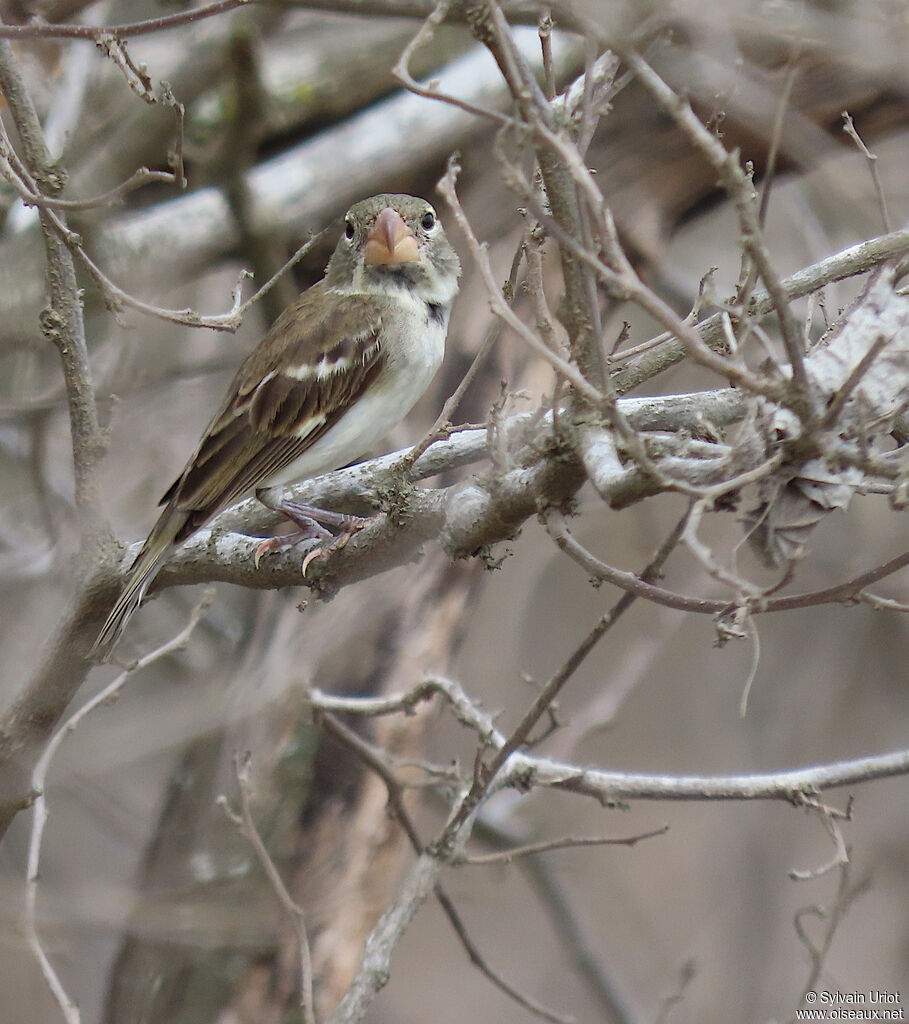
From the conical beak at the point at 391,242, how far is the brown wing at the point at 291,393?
7.0 inches

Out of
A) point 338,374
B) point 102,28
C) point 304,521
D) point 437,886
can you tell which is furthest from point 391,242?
point 437,886

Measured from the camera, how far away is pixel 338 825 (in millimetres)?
5324

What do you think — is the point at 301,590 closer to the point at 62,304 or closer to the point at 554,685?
the point at 62,304

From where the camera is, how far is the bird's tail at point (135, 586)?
138 inches

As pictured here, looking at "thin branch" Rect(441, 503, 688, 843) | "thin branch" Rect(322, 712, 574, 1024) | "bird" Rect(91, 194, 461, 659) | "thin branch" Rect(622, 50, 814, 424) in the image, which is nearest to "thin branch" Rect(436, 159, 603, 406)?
"thin branch" Rect(622, 50, 814, 424)

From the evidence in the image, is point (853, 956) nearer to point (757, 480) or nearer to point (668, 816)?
point (668, 816)

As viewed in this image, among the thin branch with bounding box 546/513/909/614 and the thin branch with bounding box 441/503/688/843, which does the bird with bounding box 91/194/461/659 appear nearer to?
the thin branch with bounding box 441/503/688/843

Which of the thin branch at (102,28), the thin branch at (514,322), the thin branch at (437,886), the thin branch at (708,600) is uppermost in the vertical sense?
the thin branch at (102,28)

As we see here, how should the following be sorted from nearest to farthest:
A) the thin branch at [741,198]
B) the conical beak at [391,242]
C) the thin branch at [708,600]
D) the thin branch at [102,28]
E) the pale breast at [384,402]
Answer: the thin branch at [741,198]
the thin branch at [708,600]
the thin branch at [102,28]
the pale breast at [384,402]
the conical beak at [391,242]

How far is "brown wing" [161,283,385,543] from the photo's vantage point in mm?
4141

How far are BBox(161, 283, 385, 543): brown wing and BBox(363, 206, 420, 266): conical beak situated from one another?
7.0 inches

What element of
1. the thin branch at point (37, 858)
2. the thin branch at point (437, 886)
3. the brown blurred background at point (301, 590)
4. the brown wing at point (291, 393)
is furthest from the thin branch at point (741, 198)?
the brown wing at point (291, 393)

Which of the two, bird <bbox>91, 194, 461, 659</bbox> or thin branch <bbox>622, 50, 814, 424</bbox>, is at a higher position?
thin branch <bbox>622, 50, 814, 424</bbox>

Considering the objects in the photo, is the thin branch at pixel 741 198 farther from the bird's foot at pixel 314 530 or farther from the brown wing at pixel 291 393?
the brown wing at pixel 291 393
